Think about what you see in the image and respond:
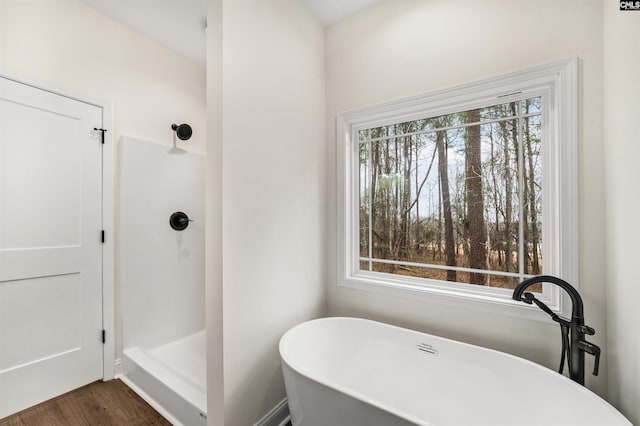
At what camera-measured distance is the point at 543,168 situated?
1401 mm

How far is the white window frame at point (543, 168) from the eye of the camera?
126cm

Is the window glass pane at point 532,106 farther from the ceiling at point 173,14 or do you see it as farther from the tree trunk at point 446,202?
the ceiling at point 173,14

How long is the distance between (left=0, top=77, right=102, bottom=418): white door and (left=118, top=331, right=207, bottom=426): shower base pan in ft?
1.02

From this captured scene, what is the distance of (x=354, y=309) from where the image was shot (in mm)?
1920

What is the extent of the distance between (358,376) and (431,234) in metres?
1.01

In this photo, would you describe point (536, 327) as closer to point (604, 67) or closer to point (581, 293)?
point (581, 293)

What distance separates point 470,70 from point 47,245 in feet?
9.42

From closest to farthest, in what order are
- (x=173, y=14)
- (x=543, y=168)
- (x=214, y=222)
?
(x=214, y=222) → (x=543, y=168) → (x=173, y=14)

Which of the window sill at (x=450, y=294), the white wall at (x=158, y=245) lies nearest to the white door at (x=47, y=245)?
the white wall at (x=158, y=245)

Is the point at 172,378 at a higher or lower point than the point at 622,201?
lower

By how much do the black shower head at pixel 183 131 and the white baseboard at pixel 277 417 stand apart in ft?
7.26

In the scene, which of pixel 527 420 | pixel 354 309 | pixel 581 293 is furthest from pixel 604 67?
pixel 354 309

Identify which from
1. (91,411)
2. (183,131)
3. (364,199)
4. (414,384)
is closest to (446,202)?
(364,199)

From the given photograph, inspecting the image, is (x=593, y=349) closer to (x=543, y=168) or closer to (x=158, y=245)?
(x=543, y=168)
